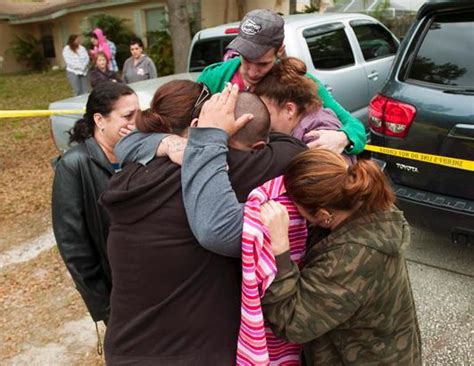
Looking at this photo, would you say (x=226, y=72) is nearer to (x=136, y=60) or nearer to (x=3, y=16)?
(x=136, y=60)

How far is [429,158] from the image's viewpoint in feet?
10.7

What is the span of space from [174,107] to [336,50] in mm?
5680

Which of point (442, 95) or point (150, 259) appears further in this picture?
point (442, 95)

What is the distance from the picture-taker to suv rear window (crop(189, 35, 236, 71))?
668 cm

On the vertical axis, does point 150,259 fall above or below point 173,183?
below

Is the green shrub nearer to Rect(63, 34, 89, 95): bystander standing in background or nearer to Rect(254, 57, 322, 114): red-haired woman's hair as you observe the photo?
Rect(63, 34, 89, 95): bystander standing in background

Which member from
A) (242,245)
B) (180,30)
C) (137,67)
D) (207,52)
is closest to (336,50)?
(207,52)

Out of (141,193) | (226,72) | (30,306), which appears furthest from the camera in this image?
(30,306)

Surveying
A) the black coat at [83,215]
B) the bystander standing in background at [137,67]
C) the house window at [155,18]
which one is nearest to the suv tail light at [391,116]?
the black coat at [83,215]

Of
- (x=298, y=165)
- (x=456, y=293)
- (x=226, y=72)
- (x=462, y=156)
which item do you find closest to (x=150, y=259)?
(x=298, y=165)

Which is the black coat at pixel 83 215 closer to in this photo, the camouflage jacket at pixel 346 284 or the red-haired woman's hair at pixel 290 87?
the red-haired woman's hair at pixel 290 87

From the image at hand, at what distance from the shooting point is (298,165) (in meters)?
1.29

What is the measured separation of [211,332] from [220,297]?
0.11m

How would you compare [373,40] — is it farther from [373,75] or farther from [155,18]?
[155,18]
